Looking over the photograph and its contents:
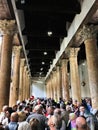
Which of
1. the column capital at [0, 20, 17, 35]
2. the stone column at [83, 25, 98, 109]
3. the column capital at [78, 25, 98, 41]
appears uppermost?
the column capital at [0, 20, 17, 35]

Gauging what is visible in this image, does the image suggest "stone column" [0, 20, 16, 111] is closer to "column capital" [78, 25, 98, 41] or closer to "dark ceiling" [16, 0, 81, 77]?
"dark ceiling" [16, 0, 81, 77]

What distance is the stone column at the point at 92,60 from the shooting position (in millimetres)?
9128

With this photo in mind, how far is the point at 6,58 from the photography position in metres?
8.64

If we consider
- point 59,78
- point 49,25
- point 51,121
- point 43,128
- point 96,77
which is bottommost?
point 59,78

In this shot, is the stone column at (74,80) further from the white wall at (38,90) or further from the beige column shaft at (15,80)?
the white wall at (38,90)

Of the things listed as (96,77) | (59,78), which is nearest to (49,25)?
(96,77)

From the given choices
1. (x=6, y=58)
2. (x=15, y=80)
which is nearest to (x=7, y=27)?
(x=6, y=58)

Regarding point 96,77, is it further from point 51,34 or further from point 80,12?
point 51,34

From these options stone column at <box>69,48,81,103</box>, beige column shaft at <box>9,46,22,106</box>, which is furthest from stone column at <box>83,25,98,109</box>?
beige column shaft at <box>9,46,22,106</box>

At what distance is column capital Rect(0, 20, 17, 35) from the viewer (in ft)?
29.0

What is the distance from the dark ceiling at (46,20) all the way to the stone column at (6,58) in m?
1.28

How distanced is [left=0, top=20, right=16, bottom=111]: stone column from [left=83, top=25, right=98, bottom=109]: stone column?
3.74m

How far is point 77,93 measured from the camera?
12750 mm

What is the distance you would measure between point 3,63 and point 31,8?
323 cm
